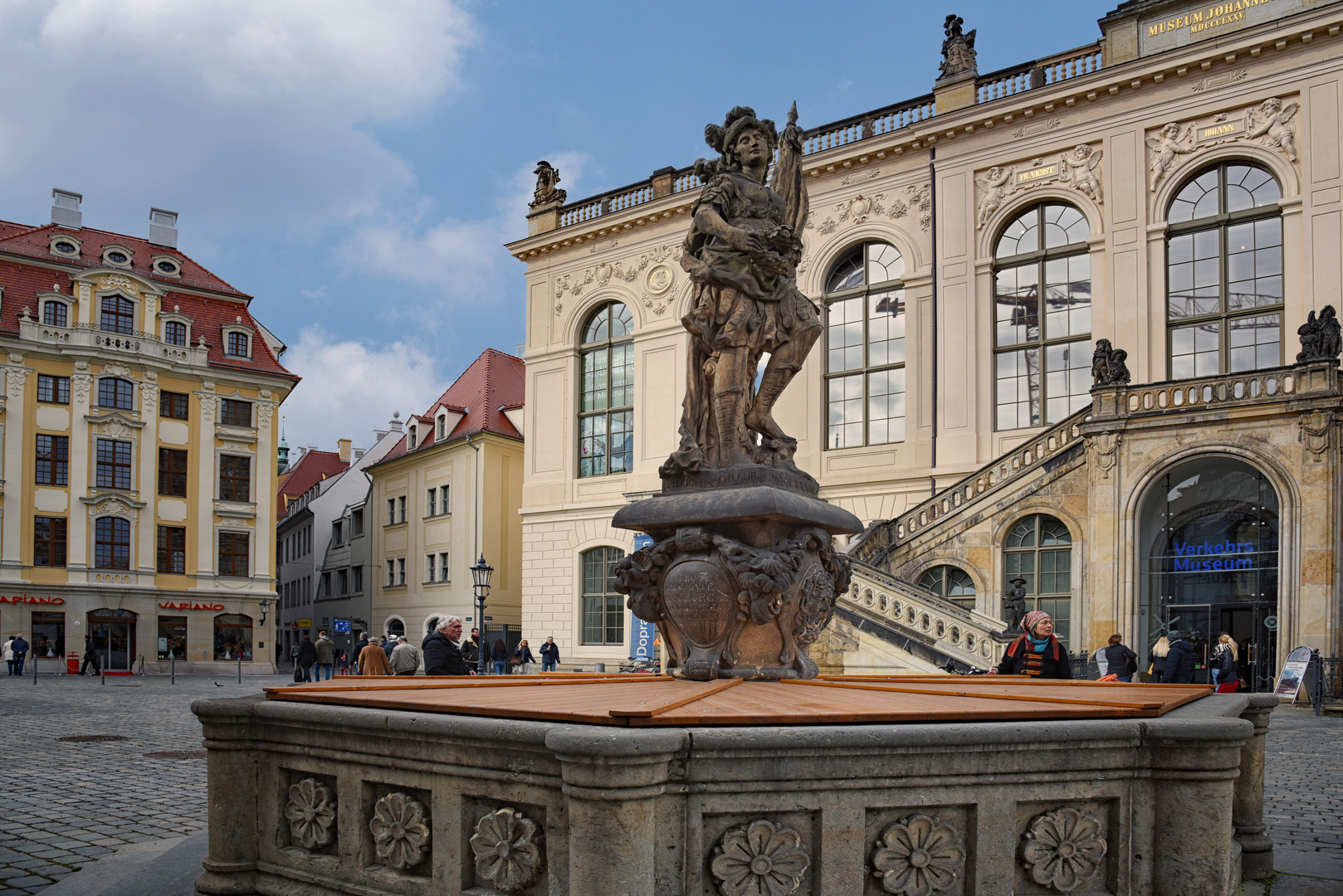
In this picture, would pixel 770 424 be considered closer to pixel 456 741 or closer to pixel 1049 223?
pixel 456 741

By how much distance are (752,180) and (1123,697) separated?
3768 millimetres

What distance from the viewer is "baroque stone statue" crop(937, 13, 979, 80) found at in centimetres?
2884

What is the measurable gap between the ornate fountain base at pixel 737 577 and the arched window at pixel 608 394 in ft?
90.9

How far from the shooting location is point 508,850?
153 inches

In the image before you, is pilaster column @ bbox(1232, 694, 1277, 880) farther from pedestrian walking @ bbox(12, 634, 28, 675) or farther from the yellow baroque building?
the yellow baroque building

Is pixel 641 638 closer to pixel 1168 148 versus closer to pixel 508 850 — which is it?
pixel 1168 148

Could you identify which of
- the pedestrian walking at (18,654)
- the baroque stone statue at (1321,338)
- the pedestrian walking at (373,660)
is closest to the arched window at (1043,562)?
the baroque stone statue at (1321,338)

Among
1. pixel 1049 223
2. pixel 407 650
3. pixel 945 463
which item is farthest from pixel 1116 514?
pixel 407 650

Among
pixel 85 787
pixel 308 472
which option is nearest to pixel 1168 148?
pixel 85 787

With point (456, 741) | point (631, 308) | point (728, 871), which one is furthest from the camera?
Answer: point (631, 308)

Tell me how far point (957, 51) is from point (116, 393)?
110 feet

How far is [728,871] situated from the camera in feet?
12.2

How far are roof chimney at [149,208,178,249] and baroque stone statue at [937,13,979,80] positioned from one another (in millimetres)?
35532

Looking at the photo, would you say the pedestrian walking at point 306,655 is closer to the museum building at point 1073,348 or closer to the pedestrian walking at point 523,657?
the pedestrian walking at point 523,657
